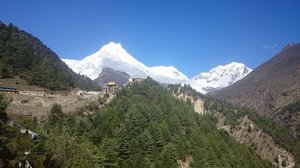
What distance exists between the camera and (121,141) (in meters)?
114

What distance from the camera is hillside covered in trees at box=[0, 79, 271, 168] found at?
6931 cm

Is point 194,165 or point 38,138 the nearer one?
point 38,138

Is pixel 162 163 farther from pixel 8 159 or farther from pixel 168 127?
pixel 8 159

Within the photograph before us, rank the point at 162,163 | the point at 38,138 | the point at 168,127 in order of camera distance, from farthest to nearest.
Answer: the point at 168,127 < the point at 162,163 < the point at 38,138

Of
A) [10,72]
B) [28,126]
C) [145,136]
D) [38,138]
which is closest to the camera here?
[38,138]

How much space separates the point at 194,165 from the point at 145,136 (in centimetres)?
2119

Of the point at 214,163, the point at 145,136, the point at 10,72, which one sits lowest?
the point at 214,163

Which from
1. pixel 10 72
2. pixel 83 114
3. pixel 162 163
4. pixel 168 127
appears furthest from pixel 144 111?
pixel 10 72

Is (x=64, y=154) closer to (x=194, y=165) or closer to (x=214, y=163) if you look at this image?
(x=194, y=165)

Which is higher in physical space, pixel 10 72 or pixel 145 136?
pixel 10 72

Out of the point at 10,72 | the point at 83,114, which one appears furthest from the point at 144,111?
the point at 10,72

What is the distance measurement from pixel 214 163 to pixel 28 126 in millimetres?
71260

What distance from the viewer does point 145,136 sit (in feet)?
414

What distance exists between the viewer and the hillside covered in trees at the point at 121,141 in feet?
227
